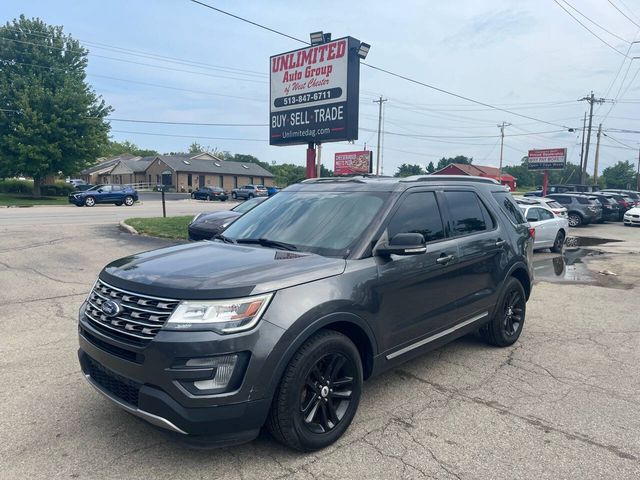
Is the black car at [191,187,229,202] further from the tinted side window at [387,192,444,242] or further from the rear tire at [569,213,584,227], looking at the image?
the tinted side window at [387,192,444,242]

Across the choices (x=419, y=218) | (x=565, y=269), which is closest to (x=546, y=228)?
(x=565, y=269)

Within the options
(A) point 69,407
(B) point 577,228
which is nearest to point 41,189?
(B) point 577,228

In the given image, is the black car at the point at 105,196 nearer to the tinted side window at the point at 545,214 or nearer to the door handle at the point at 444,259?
the tinted side window at the point at 545,214

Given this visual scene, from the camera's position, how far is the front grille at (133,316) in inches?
110

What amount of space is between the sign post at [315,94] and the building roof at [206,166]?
55.6 metres

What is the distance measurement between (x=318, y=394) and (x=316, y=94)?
13243 millimetres

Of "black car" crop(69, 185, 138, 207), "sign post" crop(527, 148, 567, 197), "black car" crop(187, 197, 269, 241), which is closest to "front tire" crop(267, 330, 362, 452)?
"black car" crop(187, 197, 269, 241)

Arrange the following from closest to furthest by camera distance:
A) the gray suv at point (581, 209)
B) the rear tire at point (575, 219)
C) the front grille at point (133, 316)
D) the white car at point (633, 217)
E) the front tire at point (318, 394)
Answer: the front grille at point (133, 316) → the front tire at point (318, 394) → the gray suv at point (581, 209) → the rear tire at point (575, 219) → the white car at point (633, 217)

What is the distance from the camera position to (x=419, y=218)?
4.15 m

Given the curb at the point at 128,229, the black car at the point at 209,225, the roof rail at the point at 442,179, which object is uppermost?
the roof rail at the point at 442,179

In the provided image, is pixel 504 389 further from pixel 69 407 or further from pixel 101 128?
pixel 101 128

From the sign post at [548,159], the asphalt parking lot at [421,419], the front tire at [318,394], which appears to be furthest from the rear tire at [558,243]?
the sign post at [548,159]

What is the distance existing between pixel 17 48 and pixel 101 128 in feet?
26.3

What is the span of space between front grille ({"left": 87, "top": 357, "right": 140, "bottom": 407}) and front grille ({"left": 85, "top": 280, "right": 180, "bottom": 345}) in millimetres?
253
